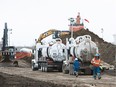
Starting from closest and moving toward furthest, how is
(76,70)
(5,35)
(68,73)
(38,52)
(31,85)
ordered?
(31,85)
(76,70)
(68,73)
(38,52)
(5,35)

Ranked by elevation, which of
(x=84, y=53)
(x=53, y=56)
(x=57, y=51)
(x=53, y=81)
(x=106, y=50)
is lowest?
(x=53, y=81)

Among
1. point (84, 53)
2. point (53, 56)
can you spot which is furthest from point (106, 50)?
point (84, 53)

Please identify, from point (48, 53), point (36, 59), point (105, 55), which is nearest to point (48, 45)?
point (48, 53)

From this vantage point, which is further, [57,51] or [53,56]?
[53,56]

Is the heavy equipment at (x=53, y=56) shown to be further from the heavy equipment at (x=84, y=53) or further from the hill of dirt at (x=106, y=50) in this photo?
the hill of dirt at (x=106, y=50)

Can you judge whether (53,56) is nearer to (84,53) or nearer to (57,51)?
(57,51)

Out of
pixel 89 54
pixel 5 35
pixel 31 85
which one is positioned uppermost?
pixel 5 35

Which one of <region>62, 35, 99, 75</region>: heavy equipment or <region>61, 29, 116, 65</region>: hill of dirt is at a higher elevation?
<region>61, 29, 116, 65</region>: hill of dirt

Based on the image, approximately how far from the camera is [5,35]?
5653cm

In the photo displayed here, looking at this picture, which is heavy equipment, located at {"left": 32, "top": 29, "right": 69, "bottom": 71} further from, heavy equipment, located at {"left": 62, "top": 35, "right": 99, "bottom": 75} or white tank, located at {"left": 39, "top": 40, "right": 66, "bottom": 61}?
heavy equipment, located at {"left": 62, "top": 35, "right": 99, "bottom": 75}

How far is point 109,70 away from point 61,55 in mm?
4733

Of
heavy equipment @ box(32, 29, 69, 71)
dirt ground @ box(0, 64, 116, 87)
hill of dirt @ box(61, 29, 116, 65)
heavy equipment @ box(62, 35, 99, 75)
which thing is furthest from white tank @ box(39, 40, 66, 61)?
hill of dirt @ box(61, 29, 116, 65)

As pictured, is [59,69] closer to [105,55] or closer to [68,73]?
[68,73]

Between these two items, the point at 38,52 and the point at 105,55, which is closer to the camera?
the point at 38,52
